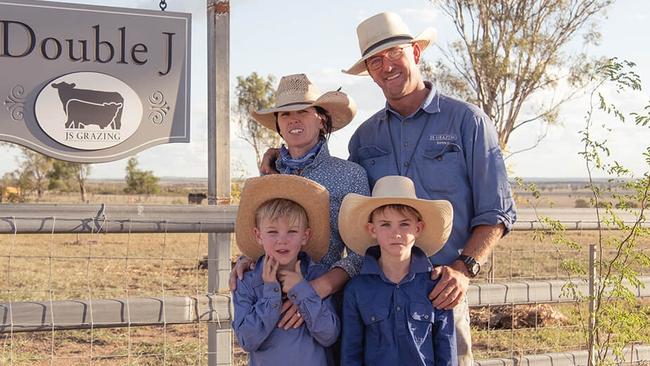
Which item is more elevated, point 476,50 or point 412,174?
point 476,50

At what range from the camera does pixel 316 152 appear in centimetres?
348

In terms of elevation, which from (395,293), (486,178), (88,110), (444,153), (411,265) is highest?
(88,110)

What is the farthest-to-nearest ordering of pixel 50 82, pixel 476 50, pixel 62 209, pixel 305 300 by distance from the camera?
pixel 476 50, pixel 50 82, pixel 62 209, pixel 305 300

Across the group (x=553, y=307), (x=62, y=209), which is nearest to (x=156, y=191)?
(x=553, y=307)

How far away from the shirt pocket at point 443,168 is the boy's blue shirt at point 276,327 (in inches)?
23.7

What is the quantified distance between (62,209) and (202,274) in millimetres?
8373

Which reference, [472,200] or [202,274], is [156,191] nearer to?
[202,274]

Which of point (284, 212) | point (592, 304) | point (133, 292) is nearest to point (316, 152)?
point (284, 212)

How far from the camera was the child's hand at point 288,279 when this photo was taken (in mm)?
3222

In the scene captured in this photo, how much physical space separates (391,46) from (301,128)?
19.1 inches

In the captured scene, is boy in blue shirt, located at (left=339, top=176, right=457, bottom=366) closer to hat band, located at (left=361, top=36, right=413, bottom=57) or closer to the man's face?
the man's face

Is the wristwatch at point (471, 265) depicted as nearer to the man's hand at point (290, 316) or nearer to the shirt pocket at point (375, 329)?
the shirt pocket at point (375, 329)

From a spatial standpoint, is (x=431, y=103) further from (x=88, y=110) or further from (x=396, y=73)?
(x=88, y=110)

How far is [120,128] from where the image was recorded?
472 centimetres
